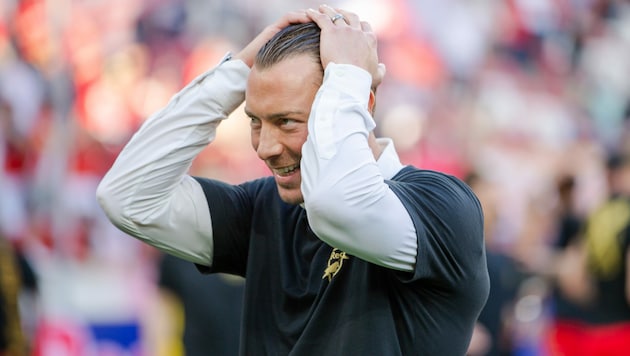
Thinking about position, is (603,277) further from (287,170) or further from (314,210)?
(314,210)

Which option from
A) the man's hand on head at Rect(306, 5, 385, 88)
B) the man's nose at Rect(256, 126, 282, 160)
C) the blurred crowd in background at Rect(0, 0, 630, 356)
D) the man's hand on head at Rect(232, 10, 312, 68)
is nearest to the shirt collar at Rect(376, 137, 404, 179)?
the man's hand on head at Rect(306, 5, 385, 88)

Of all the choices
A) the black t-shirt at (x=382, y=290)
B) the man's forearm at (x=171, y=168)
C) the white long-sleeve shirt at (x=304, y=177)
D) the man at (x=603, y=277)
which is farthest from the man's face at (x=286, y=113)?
the man at (x=603, y=277)

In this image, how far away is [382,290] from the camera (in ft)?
9.83

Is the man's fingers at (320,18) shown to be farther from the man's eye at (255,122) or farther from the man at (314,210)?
the man's eye at (255,122)

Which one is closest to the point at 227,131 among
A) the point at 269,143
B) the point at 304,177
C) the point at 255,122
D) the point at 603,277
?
the point at 603,277

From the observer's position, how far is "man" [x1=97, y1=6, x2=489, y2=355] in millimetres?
2826

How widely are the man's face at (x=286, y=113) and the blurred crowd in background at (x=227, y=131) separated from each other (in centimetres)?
401

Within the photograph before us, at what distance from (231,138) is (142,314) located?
3758 millimetres

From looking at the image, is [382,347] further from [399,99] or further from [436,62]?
[436,62]

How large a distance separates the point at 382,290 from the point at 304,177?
382 mm

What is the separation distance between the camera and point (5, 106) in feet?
33.7

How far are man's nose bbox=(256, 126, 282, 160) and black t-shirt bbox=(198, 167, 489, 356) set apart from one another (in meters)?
0.30

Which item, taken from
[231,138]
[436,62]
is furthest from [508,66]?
[231,138]

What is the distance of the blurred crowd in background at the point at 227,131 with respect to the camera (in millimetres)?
8109
